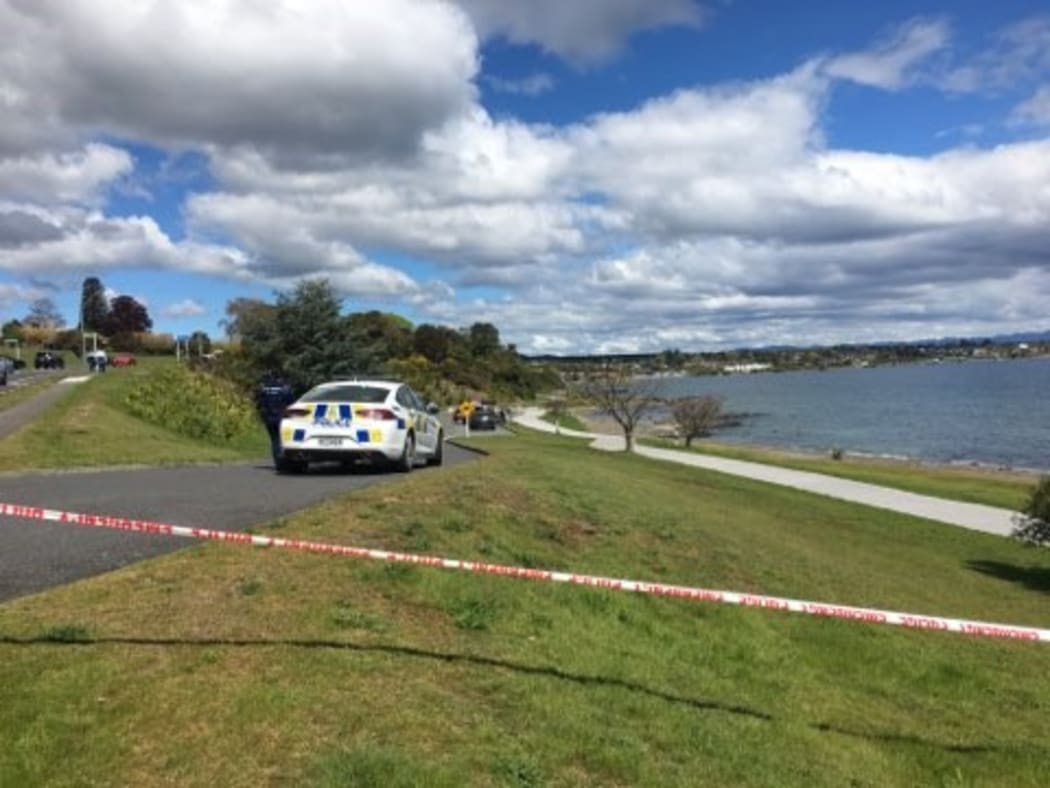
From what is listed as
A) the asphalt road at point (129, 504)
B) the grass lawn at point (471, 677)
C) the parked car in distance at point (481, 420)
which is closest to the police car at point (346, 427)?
the asphalt road at point (129, 504)

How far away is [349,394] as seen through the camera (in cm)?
1622

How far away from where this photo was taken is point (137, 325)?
120000mm

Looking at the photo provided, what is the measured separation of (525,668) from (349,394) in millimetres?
10470

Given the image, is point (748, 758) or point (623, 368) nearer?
point (748, 758)

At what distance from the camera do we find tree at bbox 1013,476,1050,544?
61.5 feet

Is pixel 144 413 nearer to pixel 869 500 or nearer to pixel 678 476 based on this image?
pixel 678 476

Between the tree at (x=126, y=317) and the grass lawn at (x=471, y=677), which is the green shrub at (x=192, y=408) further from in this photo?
the tree at (x=126, y=317)

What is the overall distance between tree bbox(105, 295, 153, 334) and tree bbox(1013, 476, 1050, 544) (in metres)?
112

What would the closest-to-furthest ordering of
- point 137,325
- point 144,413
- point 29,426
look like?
1. point 29,426
2. point 144,413
3. point 137,325

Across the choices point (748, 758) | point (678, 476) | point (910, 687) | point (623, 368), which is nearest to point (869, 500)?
point (678, 476)

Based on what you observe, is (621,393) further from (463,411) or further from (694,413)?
(694,413)

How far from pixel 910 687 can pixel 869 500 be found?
2217 centimetres

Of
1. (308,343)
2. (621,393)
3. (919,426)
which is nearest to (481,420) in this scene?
(621,393)

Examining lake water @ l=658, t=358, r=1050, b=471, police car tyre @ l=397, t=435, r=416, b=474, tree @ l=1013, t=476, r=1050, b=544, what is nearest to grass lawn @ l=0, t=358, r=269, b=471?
police car tyre @ l=397, t=435, r=416, b=474
